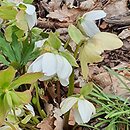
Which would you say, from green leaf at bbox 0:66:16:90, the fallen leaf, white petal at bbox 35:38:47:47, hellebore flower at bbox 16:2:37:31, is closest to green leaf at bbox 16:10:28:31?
hellebore flower at bbox 16:2:37:31

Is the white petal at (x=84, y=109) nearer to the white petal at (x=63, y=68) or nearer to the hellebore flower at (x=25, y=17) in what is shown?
the white petal at (x=63, y=68)

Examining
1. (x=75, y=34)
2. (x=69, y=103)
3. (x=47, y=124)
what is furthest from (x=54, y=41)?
(x=47, y=124)

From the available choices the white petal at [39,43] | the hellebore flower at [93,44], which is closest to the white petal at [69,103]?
the hellebore flower at [93,44]

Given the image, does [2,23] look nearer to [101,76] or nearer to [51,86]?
[51,86]

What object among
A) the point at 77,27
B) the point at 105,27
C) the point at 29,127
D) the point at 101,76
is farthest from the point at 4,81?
the point at 105,27

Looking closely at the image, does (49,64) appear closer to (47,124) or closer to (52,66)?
(52,66)

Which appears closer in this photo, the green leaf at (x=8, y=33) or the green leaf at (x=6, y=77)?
the green leaf at (x=6, y=77)

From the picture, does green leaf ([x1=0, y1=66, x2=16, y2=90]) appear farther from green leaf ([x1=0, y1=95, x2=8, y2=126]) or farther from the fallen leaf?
the fallen leaf

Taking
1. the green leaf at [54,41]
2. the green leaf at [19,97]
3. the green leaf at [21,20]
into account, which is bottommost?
the green leaf at [19,97]
